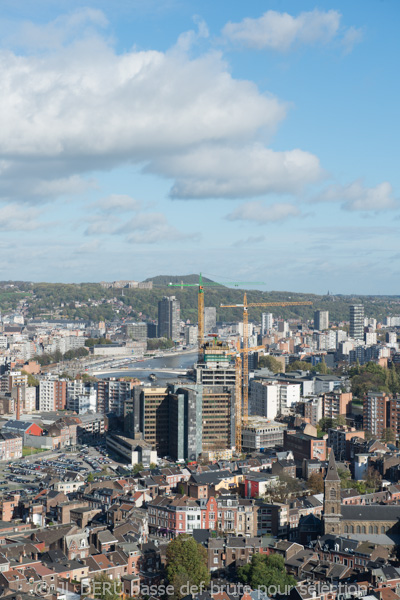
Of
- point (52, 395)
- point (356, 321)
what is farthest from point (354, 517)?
point (356, 321)

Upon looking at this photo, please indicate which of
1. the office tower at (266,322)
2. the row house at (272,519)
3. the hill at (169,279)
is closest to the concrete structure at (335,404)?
the row house at (272,519)

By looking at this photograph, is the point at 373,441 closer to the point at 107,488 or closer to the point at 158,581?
the point at 107,488

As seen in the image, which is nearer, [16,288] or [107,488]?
[107,488]

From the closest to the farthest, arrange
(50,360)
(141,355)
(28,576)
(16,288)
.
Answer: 1. (28,576)
2. (50,360)
3. (141,355)
4. (16,288)

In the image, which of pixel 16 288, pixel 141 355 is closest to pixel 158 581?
pixel 141 355

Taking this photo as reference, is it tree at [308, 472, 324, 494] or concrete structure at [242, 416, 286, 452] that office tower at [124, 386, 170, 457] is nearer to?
concrete structure at [242, 416, 286, 452]
